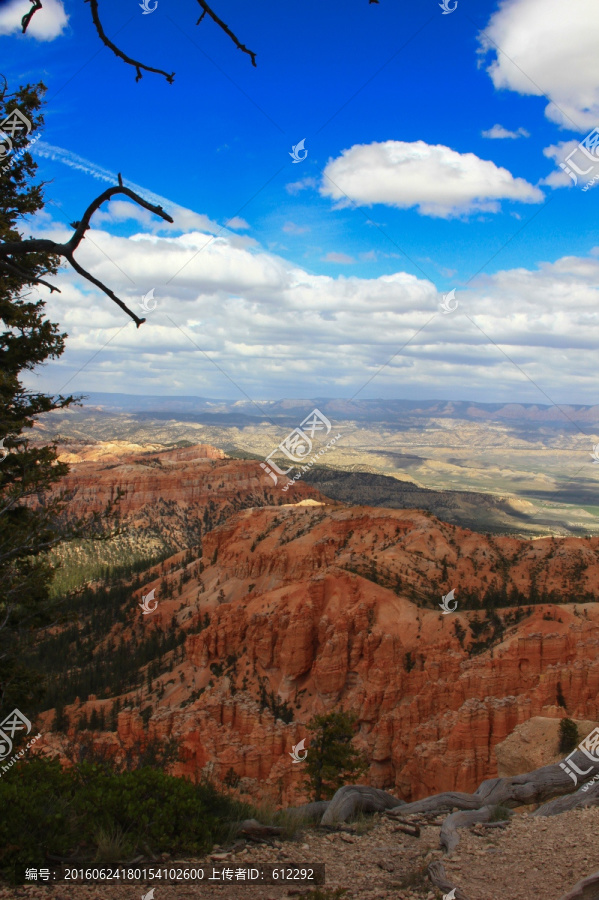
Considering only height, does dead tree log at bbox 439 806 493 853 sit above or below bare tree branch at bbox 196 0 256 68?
below

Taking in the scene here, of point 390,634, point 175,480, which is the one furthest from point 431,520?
point 175,480

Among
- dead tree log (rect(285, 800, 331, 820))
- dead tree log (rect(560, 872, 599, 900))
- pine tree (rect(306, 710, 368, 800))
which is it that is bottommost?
pine tree (rect(306, 710, 368, 800))

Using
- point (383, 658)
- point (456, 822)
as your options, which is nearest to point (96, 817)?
point (456, 822)

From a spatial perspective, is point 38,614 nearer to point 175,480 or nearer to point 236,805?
point 236,805

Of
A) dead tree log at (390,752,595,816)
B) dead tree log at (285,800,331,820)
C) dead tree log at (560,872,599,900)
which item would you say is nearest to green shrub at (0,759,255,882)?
dead tree log at (285,800,331,820)
